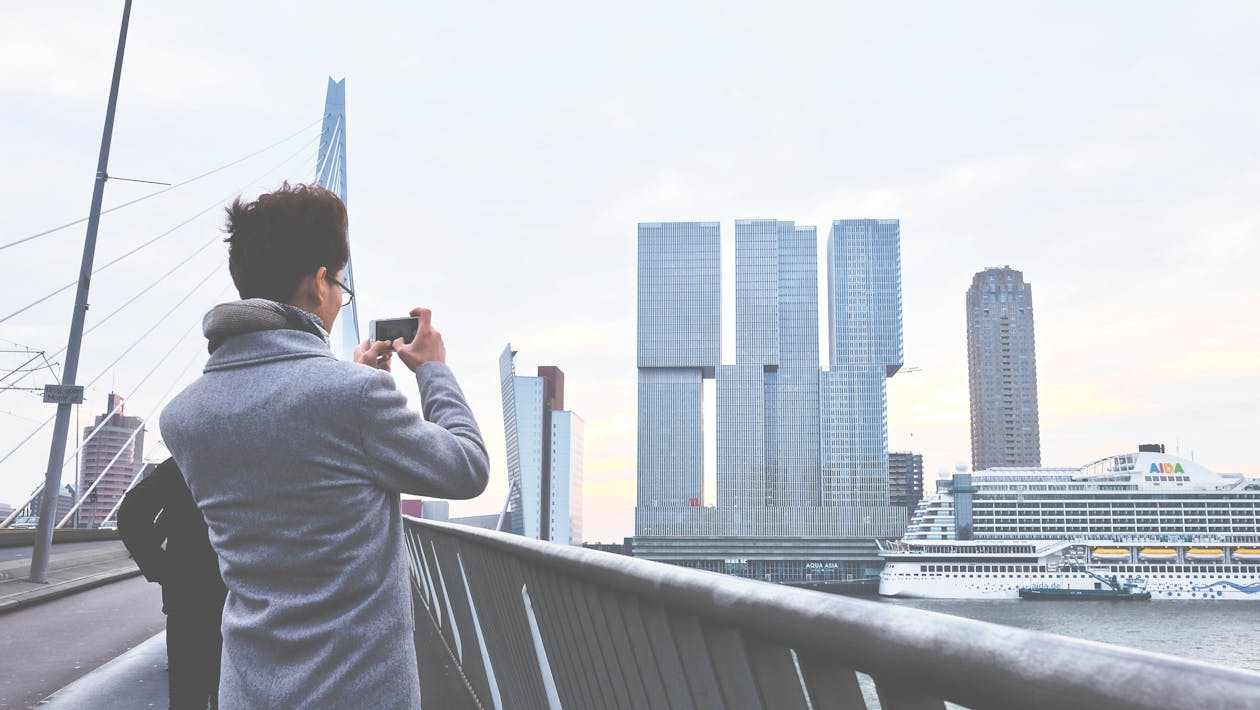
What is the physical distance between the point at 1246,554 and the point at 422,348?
7339 cm

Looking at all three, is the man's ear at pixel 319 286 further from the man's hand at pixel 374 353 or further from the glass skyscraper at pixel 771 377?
the glass skyscraper at pixel 771 377

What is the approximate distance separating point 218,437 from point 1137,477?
7517 centimetres

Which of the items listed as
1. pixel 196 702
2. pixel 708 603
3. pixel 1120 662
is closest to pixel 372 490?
pixel 708 603

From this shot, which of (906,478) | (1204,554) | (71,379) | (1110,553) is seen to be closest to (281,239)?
(71,379)

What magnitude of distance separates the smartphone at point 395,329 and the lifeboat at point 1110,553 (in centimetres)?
6857

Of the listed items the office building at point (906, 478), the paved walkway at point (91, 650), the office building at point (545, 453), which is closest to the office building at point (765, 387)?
the office building at point (545, 453)

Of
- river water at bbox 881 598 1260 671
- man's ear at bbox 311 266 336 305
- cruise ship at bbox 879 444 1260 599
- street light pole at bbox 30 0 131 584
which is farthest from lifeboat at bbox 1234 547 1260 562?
man's ear at bbox 311 266 336 305

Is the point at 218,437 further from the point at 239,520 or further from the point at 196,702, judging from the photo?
the point at 196,702

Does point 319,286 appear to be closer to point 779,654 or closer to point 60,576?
point 779,654

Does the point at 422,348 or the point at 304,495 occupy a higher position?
the point at 422,348

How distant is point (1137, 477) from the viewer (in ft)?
220

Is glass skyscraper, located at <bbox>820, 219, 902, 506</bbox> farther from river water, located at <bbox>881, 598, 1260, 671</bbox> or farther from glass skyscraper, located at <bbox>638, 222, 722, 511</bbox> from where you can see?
river water, located at <bbox>881, 598, 1260, 671</bbox>

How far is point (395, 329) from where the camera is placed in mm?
1908

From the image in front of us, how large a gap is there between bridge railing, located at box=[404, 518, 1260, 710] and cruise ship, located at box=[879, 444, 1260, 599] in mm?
62842
